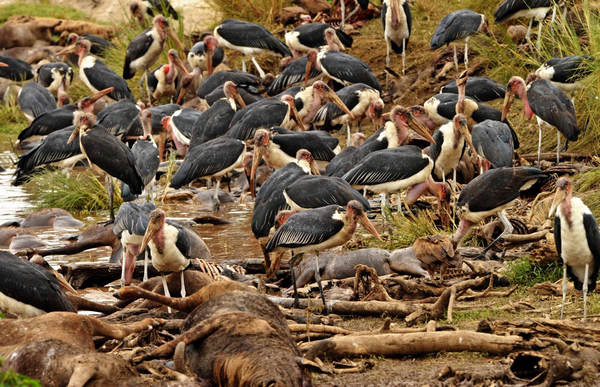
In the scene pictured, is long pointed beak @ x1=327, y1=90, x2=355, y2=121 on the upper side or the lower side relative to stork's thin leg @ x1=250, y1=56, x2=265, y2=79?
upper

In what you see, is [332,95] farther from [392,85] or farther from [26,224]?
[26,224]

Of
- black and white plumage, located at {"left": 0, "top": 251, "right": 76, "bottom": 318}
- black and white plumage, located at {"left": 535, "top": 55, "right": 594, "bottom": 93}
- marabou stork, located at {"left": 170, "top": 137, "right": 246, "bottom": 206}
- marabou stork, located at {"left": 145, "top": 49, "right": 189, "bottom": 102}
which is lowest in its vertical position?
marabou stork, located at {"left": 145, "top": 49, "right": 189, "bottom": 102}

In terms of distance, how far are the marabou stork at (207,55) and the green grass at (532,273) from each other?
33.0ft

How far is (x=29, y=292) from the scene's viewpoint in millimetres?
6246

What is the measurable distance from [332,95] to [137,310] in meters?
6.88

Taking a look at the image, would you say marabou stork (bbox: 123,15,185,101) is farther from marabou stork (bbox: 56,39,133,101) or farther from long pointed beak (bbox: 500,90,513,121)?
long pointed beak (bbox: 500,90,513,121)

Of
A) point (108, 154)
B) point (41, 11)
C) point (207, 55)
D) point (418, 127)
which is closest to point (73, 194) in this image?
point (108, 154)

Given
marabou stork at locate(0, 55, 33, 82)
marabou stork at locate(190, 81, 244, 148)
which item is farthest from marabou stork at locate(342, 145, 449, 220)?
marabou stork at locate(0, 55, 33, 82)

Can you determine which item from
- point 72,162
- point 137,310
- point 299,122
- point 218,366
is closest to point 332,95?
point 299,122

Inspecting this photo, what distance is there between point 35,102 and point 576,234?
1328 centimetres

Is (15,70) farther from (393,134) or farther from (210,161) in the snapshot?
(393,134)

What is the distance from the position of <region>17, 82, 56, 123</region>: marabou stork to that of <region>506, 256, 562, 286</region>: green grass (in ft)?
38.8

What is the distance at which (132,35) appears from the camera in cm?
1953

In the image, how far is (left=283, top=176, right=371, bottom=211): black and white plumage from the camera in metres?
8.44
